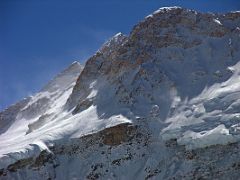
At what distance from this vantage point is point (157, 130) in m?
43.2

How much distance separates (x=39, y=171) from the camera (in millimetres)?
41844

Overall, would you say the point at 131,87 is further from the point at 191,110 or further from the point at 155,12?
the point at 155,12

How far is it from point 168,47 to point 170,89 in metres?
7.73

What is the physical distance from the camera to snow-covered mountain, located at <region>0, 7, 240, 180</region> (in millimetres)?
39062

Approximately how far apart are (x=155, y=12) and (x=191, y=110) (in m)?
20.6

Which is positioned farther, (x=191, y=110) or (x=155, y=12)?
(x=155, y=12)

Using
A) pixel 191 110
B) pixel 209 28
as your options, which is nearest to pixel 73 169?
pixel 191 110

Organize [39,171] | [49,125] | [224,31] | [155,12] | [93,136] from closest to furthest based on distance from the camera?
1. [39,171]
2. [93,136]
3. [49,125]
4. [224,31]
5. [155,12]

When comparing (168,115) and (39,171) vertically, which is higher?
(168,115)

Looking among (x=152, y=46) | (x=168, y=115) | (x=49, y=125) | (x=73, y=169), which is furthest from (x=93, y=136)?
(x=152, y=46)

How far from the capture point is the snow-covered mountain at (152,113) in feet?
128

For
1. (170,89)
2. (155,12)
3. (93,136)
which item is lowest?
(93,136)

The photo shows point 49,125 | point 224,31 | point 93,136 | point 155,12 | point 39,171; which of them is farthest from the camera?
point 155,12

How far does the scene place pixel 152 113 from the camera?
46031mm
